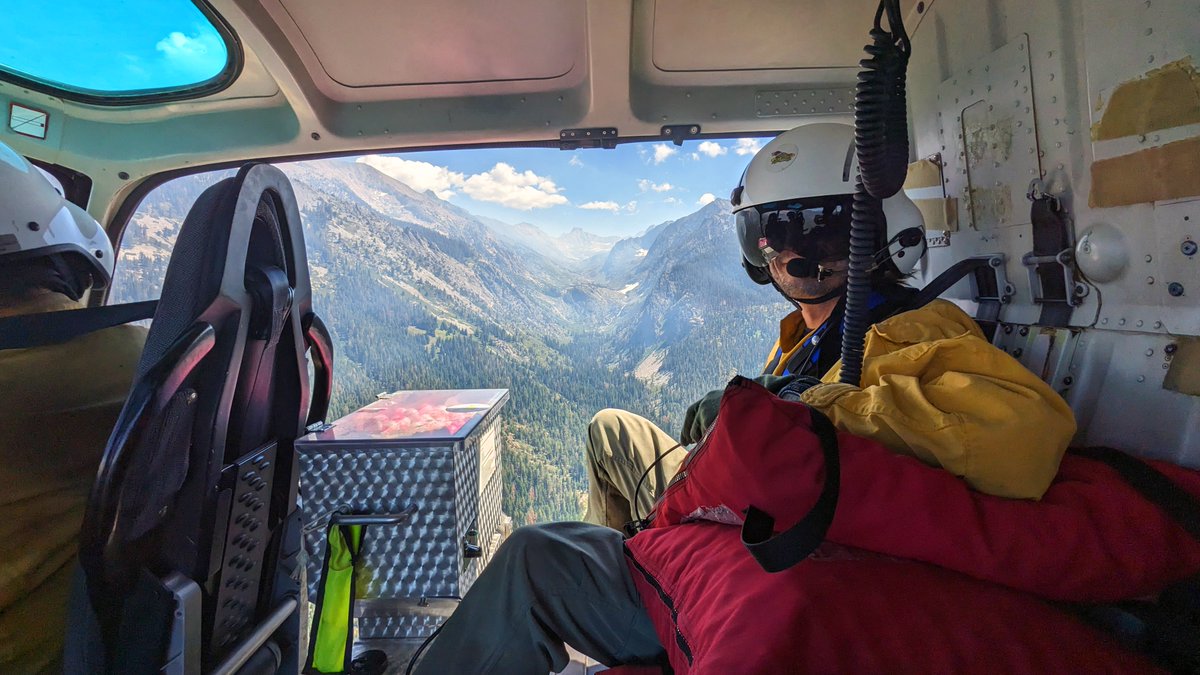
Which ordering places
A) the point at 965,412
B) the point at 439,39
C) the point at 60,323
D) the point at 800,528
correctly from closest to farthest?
the point at 800,528 → the point at 965,412 → the point at 60,323 → the point at 439,39

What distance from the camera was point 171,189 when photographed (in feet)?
8.57

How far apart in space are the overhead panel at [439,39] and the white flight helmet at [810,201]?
0.96 meters

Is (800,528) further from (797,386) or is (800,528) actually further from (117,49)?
(117,49)

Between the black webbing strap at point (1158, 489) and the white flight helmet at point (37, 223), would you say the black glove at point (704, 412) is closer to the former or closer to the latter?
the black webbing strap at point (1158, 489)

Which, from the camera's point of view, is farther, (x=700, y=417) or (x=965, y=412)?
(x=700, y=417)

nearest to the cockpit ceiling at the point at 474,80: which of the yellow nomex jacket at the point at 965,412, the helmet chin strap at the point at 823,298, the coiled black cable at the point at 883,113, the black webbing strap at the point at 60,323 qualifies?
the coiled black cable at the point at 883,113

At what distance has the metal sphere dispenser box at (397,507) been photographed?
5.25 feet

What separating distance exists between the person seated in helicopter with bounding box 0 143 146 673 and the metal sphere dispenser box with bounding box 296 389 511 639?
0.48 metres

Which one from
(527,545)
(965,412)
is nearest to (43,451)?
(527,545)

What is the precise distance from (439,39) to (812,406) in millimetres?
2014

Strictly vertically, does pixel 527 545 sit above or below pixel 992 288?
below

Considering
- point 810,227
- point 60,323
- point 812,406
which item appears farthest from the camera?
point 810,227

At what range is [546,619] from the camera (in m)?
1.23

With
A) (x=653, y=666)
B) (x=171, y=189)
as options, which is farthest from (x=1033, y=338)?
(x=171, y=189)
